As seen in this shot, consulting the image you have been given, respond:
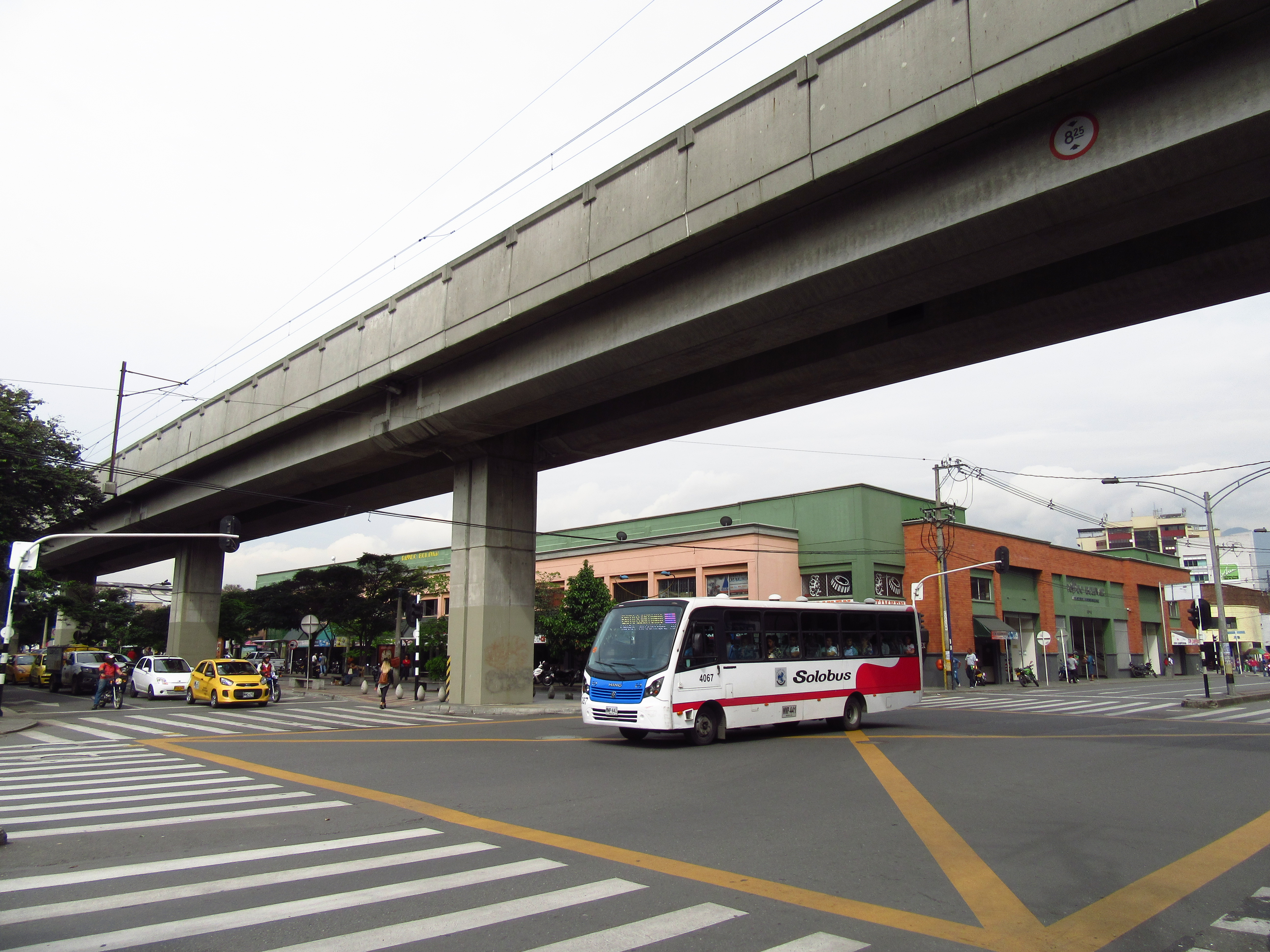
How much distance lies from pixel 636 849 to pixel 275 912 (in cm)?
329

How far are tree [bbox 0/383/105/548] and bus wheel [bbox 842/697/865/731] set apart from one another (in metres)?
29.0

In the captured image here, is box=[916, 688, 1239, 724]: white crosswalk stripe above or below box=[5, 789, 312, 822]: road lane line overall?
below

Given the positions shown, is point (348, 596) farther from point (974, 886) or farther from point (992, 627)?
point (974, 886)

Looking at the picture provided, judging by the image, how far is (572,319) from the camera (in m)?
19.8

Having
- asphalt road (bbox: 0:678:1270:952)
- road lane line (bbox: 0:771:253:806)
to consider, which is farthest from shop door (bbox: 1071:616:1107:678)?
road lane line (bbox: 0:771:253:806)

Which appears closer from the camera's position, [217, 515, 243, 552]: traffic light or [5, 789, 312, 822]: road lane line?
[5, 789, 312, 822]: road lane line

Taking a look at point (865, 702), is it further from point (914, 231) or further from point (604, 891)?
point (604, 891)

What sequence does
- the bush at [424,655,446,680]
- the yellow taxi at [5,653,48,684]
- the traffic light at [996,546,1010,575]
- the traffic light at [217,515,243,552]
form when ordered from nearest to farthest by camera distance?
1. the traffic light at [217,515,243,552]
2. the traffic light at [996,546,1010,575]
3. the bush at [424,655,446,680]
4. the yellow taxi at [5,653,48,684]

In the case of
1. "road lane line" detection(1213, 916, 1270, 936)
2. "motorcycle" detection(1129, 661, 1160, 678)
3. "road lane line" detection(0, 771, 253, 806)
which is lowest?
"motorcycle" detection(1129, 661, 1160, 678)

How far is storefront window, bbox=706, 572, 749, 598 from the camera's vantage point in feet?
152

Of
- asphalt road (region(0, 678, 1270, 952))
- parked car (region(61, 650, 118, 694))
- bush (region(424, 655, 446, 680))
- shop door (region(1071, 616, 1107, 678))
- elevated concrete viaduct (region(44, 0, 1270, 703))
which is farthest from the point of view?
shop door (region(1071, 616, 1107, 678))

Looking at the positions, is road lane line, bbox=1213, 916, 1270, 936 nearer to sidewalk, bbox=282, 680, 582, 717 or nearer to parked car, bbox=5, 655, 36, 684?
sidewalk, bbox=282, 680, 582, 717

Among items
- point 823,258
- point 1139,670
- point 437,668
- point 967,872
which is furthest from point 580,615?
point 1139,670

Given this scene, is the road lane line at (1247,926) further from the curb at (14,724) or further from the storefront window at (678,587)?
the storefront window at (678,587)
